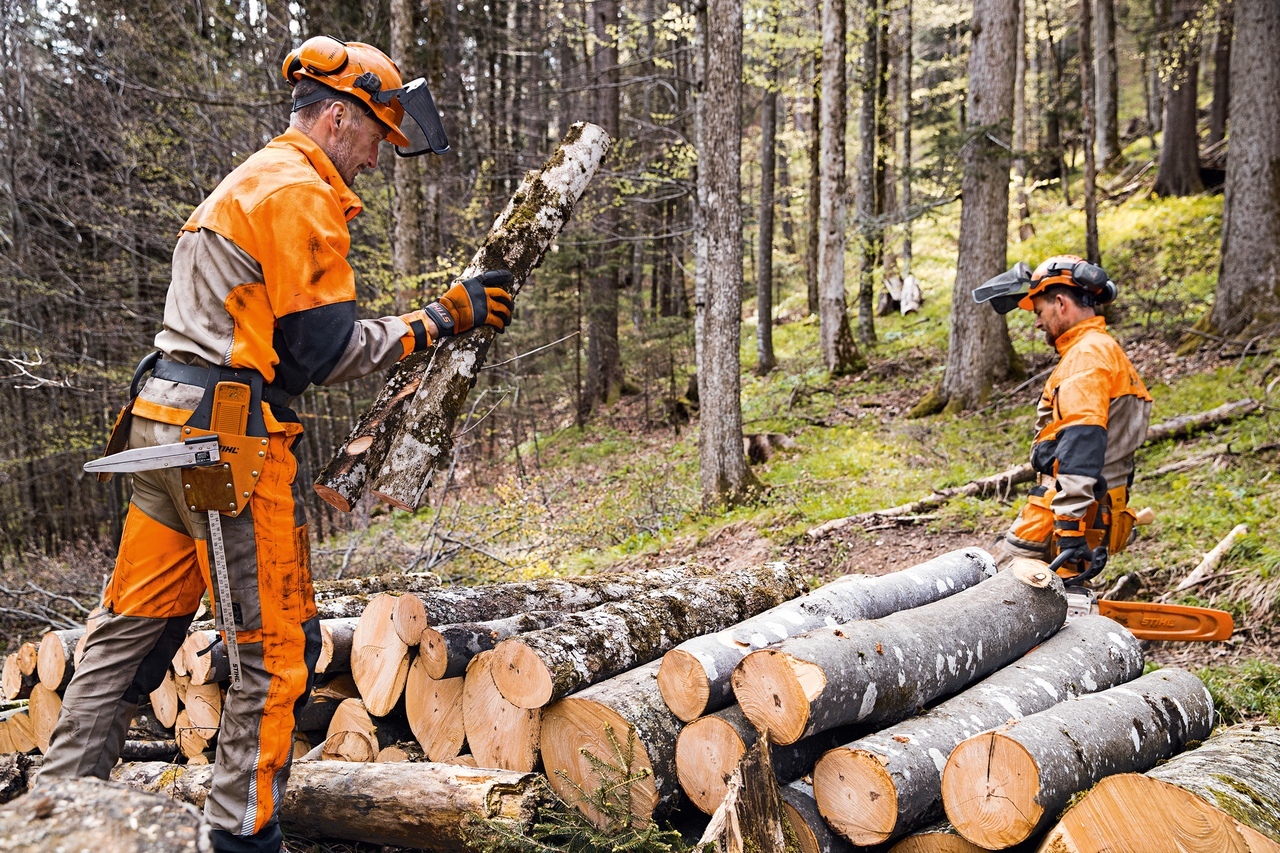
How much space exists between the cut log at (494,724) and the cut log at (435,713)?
0.20ft

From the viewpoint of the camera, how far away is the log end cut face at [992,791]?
217 centimetres

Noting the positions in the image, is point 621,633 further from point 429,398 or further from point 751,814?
point 429,398

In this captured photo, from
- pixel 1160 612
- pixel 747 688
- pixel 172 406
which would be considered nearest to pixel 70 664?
pixel 172 406

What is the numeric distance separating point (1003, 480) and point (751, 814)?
617cm

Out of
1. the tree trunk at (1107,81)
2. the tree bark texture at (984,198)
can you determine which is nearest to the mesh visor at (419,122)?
the tree bark texture at (984,198)

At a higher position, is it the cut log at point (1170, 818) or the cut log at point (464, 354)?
the cut log at point (464, 354)

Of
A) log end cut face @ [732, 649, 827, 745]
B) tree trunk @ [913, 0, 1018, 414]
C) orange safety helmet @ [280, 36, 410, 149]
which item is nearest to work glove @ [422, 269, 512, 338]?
orange safety helmet @ [280, 36, 410, 149]

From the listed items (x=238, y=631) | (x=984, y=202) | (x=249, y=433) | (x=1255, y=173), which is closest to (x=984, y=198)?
(x=984, y=202)

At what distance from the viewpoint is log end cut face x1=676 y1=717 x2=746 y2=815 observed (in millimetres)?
2551

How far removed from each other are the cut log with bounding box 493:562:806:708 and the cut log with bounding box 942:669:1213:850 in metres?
1.32

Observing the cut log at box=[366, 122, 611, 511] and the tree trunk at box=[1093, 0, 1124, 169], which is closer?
the cut log at box=[366, 122, 611, 511]

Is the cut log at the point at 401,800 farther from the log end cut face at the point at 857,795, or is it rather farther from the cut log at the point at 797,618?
the log end cut face at the point at 857,795

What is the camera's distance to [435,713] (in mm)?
3250

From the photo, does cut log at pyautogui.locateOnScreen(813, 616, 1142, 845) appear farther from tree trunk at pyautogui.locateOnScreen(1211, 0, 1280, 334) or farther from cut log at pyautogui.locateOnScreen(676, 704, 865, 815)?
tree trunk at pyautogui.locateOnScreen(1211, 0, 1280, 334)
